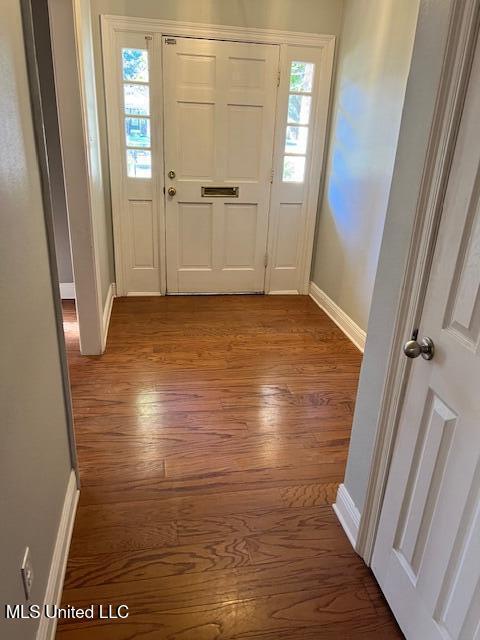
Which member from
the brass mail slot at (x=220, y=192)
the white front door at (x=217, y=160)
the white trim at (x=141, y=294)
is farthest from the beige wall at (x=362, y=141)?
the white trim at (x=141, y=294)

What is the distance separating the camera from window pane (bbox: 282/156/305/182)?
386 cm

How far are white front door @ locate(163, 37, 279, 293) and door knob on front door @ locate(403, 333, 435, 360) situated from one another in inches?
118

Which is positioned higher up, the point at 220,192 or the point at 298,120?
the point at 298,120

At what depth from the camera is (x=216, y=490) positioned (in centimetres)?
186

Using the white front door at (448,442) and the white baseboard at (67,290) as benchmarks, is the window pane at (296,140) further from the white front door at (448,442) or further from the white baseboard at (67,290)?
the white front door at (448,442)

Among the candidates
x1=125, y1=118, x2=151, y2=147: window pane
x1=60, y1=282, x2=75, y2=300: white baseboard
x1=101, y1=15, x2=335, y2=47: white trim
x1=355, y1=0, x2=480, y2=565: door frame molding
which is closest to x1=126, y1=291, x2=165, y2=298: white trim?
x1=60, y1=282, x2=75, y2=300: white baseboard

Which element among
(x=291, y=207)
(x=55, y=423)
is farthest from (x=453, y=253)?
(x=291, y=207)

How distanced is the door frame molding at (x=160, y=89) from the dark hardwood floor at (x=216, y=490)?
1148mm

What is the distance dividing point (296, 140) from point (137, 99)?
1366 millimetres

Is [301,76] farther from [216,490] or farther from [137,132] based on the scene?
[216,490]

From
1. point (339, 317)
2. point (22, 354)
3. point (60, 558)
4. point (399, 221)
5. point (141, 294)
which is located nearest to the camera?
point (22, 354)

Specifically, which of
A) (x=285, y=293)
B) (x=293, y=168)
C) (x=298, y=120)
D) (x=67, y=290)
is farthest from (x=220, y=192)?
(x=67, y=290)

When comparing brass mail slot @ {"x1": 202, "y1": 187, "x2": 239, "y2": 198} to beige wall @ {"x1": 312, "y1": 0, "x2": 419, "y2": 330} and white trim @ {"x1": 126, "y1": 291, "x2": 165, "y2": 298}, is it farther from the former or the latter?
white trim @ {"x1": 126, "y1": 291, "x2": 165, "y2": 298}

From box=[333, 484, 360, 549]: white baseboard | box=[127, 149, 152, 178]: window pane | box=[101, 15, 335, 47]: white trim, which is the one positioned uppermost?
box=[101, 15, 335, 47]: white trim
